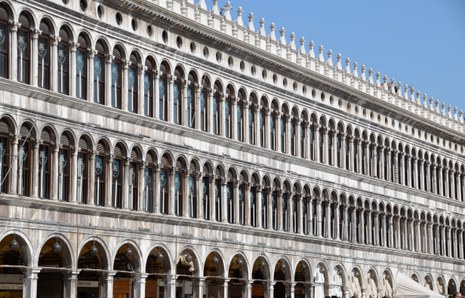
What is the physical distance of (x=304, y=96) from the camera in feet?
165

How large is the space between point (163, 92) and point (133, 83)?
1.94 metres

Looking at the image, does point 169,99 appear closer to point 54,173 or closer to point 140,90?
point 140,90

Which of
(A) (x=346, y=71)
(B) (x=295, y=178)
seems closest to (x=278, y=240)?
(B) (x=295, y=178)

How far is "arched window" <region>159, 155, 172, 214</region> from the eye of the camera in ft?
132

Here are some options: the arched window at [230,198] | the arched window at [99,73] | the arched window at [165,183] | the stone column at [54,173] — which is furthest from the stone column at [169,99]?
the stone column at [54,173]

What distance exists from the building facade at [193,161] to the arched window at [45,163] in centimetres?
7

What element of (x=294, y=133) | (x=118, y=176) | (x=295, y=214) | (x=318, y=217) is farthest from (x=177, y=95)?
(x=318, y=217)

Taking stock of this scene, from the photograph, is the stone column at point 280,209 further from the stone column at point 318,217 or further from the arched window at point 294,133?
the stone column at point 318,217

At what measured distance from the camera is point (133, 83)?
39.4m

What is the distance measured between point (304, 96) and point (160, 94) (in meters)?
11.0

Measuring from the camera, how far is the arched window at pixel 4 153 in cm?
3266

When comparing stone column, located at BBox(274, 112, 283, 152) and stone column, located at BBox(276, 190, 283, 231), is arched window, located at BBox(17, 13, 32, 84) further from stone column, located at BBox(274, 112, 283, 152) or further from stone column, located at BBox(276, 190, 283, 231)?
stone column, located at BBox(276, 190, 283, 231)

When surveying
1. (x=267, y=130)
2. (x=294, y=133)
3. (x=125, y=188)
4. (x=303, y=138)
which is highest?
(x=294, y=133)

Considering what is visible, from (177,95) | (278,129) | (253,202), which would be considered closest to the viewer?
(177,95)
